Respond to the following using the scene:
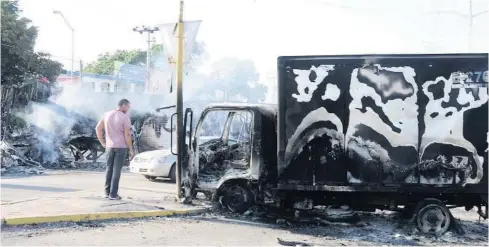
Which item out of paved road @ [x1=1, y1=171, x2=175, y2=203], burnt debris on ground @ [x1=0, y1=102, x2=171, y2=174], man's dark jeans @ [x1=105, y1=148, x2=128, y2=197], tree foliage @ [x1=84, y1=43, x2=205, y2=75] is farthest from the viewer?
tree foliage @ [x1=84, y1=43, x2=205, y2=75]

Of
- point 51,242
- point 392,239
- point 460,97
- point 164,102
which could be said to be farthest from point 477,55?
point 164,102

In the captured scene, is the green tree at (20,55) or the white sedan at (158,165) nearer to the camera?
the white sedan at (158,165)

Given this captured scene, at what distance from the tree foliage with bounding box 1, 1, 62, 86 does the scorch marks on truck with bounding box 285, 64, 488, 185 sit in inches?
647

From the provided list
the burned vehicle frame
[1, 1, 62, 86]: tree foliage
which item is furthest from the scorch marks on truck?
[1, 1, 62, 86]: tree foliage

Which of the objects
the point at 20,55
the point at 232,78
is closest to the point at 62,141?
the point at 20,55

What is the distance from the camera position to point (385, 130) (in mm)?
5949

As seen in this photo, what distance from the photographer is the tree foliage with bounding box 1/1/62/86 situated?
741 inches

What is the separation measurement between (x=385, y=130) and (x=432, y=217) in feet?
4.52

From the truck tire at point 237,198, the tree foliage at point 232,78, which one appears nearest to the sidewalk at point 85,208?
the truck tire at point 237,198

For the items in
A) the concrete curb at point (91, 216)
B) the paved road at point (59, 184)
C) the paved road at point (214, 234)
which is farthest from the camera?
the paved road at point (59, 184)

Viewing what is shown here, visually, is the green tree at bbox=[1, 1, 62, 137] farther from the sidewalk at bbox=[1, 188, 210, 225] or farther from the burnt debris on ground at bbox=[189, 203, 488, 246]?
the burnt debris on ground at bbox=[189, 203, 488, 246]

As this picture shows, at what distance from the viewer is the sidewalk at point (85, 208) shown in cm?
589

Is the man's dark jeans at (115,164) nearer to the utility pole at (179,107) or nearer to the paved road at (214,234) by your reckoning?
the utility pole at (179,107)

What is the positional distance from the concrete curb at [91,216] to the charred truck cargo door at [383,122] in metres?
1.77
